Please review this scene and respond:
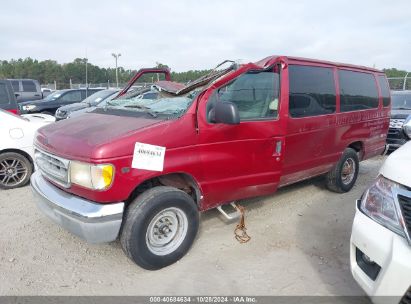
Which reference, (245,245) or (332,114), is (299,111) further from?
(245,245)

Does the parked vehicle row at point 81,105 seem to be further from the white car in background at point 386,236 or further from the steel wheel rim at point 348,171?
the white car in background at point 386,236

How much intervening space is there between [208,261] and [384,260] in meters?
1.81

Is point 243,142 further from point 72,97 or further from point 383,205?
point 72,97

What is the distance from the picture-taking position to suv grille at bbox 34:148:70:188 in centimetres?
318

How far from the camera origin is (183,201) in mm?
3385

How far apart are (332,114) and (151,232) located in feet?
9.98

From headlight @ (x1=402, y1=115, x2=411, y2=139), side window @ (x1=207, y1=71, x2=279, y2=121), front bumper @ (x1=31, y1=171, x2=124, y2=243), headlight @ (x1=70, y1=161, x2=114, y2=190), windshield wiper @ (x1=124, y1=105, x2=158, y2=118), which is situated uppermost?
side window @ (x1=207, y1=71, x2=279, y2=121)

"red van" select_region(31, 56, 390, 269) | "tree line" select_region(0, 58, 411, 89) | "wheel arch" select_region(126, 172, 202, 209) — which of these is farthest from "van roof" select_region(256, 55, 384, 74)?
"tree line" select_region(0, 58, 411, 89)

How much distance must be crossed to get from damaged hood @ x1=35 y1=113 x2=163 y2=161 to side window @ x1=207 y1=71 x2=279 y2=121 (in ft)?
3.17

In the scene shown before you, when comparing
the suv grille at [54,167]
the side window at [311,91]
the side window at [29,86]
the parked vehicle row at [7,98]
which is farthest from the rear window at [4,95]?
the side window at [29,86]

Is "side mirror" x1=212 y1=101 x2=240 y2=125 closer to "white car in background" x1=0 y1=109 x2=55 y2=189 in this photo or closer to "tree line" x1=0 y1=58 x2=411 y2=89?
"white car in background" x1=0 y1=109 x2=55 y2=189

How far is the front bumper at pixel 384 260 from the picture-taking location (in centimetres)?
204

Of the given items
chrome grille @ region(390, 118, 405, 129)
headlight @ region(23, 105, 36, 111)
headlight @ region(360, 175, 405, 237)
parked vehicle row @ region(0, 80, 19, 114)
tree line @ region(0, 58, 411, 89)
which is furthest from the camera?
tree line @ region(0, 58, 411, 89)

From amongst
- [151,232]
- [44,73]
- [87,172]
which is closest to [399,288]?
[151,232]
